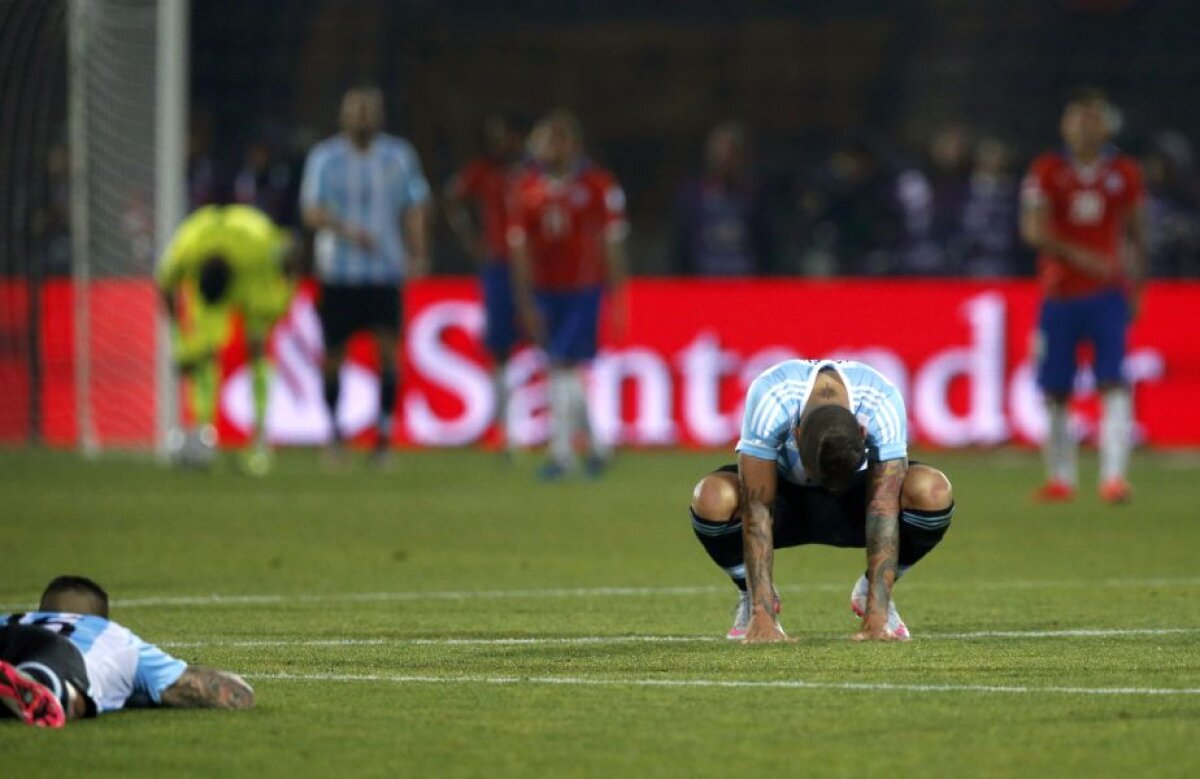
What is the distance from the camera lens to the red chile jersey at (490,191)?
20.5 metres

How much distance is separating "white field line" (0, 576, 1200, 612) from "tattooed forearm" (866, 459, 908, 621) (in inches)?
89.3

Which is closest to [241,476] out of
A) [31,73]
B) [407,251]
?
[407,251]

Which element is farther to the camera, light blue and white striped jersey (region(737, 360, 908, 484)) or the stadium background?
the stadium background

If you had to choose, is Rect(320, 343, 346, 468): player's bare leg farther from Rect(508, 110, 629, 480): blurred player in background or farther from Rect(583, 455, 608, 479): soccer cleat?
Rect(583, 455, 608, 479): soccer cleat

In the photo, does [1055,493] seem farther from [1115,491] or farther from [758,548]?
[758,548]

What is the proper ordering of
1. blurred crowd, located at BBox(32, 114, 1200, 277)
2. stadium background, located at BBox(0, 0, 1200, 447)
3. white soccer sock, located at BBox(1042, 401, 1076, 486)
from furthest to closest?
blurred crowd, located at BBox(32, 114, 1200, 277), stadium background, located at BBox(0, 0, 1200, 447), white soccer sock, located at BBox(1042, 401, 1076, 486)

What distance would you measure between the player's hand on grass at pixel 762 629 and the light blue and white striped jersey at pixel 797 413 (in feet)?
1.45

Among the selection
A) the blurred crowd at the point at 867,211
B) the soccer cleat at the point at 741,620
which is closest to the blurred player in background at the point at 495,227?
the blurred crowd at the point at 867,211

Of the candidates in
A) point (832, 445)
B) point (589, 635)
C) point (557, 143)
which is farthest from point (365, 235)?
point (832, 445)

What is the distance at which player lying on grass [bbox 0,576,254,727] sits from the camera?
6.25 metres

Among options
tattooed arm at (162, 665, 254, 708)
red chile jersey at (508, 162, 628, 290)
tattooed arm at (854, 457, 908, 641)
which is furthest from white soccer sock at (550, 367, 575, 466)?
tattooed arm at (162, 665, 254, 708)

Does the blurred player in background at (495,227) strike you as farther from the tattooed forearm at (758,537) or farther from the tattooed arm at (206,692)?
the tattooed arm at (206,692)

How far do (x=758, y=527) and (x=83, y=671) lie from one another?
232 cm

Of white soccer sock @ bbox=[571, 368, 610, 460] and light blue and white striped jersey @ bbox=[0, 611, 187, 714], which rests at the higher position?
light blue and white striped jersey @ bbox=[0, 611, 187, 714]
